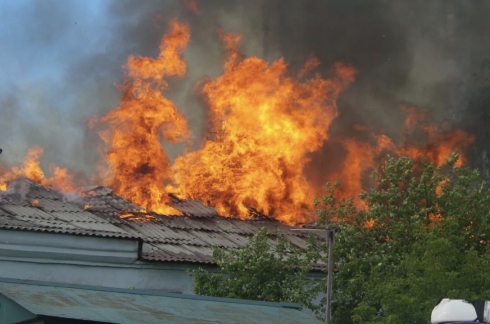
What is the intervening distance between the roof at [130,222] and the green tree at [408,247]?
3593mm

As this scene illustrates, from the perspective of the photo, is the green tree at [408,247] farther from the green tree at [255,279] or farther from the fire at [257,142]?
the fire at [257,142]

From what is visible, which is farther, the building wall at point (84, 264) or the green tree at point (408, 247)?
the building wall at point (84, 264)

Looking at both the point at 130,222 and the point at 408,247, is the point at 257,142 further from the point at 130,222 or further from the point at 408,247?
the point at 408,247

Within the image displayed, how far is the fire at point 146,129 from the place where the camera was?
33438mm

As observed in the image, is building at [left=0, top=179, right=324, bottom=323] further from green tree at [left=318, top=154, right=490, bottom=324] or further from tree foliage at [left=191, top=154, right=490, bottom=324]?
green tree at [left=318, top=154, right=490, bottom=324]

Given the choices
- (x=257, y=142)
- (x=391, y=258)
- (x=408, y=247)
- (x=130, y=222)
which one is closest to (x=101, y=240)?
(x=130, y=222)

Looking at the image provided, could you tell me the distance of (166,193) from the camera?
1332 inches

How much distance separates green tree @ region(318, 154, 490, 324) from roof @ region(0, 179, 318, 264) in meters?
3.59

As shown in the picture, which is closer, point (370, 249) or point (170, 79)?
point (370, 249)

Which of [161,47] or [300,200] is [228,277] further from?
[161,47]

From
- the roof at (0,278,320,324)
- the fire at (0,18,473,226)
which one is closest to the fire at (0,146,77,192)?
the fire at (0,18,473,226)

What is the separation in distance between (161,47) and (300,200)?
7.25 metres

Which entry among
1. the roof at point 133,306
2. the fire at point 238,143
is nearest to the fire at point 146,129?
the fire at point 238,143

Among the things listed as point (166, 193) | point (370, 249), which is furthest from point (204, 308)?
point (166, 193)
